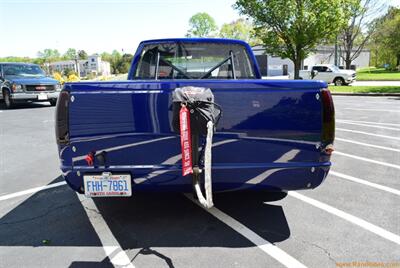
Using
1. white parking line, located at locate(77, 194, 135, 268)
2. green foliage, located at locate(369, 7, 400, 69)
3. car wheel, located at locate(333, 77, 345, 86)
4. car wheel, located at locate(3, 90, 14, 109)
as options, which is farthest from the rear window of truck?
green foliage, located at locate(369, 7, 400, 69)

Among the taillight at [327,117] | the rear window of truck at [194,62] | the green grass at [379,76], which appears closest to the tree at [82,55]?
the green grass at [379,76]

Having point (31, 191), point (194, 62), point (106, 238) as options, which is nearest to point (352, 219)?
point (106, 238)

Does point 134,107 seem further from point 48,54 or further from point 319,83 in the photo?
point 48,54

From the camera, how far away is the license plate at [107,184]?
2.72 m

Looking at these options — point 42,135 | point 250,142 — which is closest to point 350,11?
point 42,135

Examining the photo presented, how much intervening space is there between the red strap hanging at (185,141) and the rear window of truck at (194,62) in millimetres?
2095

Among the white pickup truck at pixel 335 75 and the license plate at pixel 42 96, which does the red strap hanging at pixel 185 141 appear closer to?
the license plate at pixel 42 96

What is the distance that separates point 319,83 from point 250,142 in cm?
77

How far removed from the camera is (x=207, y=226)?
313 cm

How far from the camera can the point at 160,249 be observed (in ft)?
8.97

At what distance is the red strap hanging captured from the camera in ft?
8.07

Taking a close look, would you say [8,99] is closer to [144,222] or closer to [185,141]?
[144,222]

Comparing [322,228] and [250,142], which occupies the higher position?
[250,142]

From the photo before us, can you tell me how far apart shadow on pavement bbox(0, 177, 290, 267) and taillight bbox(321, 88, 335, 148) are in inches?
38.4
